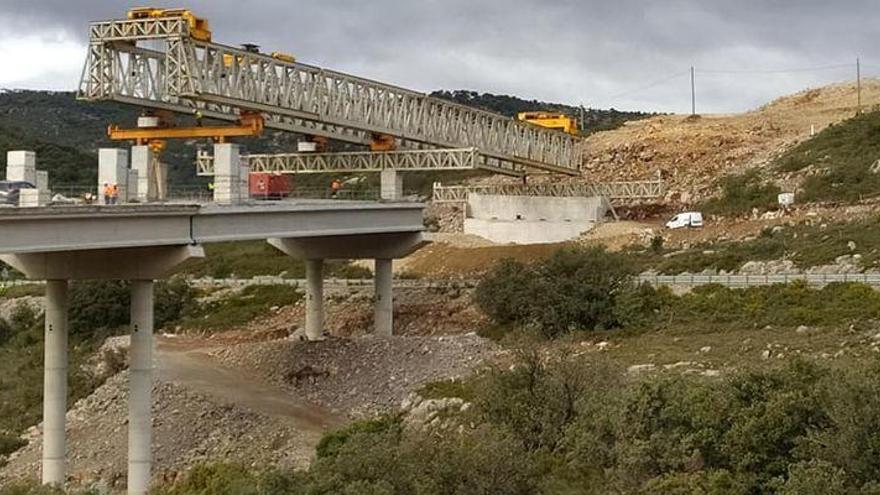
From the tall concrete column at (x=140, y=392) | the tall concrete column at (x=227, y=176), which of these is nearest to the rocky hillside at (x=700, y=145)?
the tall concrete column at (x=227, y=176)

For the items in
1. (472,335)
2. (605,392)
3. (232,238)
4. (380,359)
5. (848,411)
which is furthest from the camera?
(472,335)

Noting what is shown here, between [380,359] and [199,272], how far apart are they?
1430 inches

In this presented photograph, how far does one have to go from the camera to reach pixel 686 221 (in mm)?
82625

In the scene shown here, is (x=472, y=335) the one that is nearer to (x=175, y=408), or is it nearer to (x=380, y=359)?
(x=380, y=359)

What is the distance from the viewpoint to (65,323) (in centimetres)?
4394

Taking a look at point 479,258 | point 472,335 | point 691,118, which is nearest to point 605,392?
point 472,335

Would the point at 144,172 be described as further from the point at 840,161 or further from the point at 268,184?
the point at 840,161

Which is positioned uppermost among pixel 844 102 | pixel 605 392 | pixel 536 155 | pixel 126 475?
pixel 844 102

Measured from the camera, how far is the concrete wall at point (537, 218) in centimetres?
8725

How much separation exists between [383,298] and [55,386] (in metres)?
24.5

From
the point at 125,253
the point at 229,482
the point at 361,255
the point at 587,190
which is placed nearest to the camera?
the point at 229,482

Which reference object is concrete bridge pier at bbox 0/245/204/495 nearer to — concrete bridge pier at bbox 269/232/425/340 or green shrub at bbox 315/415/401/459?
green shrub at bbox 315/415/401/459

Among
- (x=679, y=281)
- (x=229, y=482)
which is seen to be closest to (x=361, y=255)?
(x=679, y=281)

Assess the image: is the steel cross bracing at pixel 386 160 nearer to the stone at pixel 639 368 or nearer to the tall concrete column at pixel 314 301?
the tall concrete column at pixel 314 301
